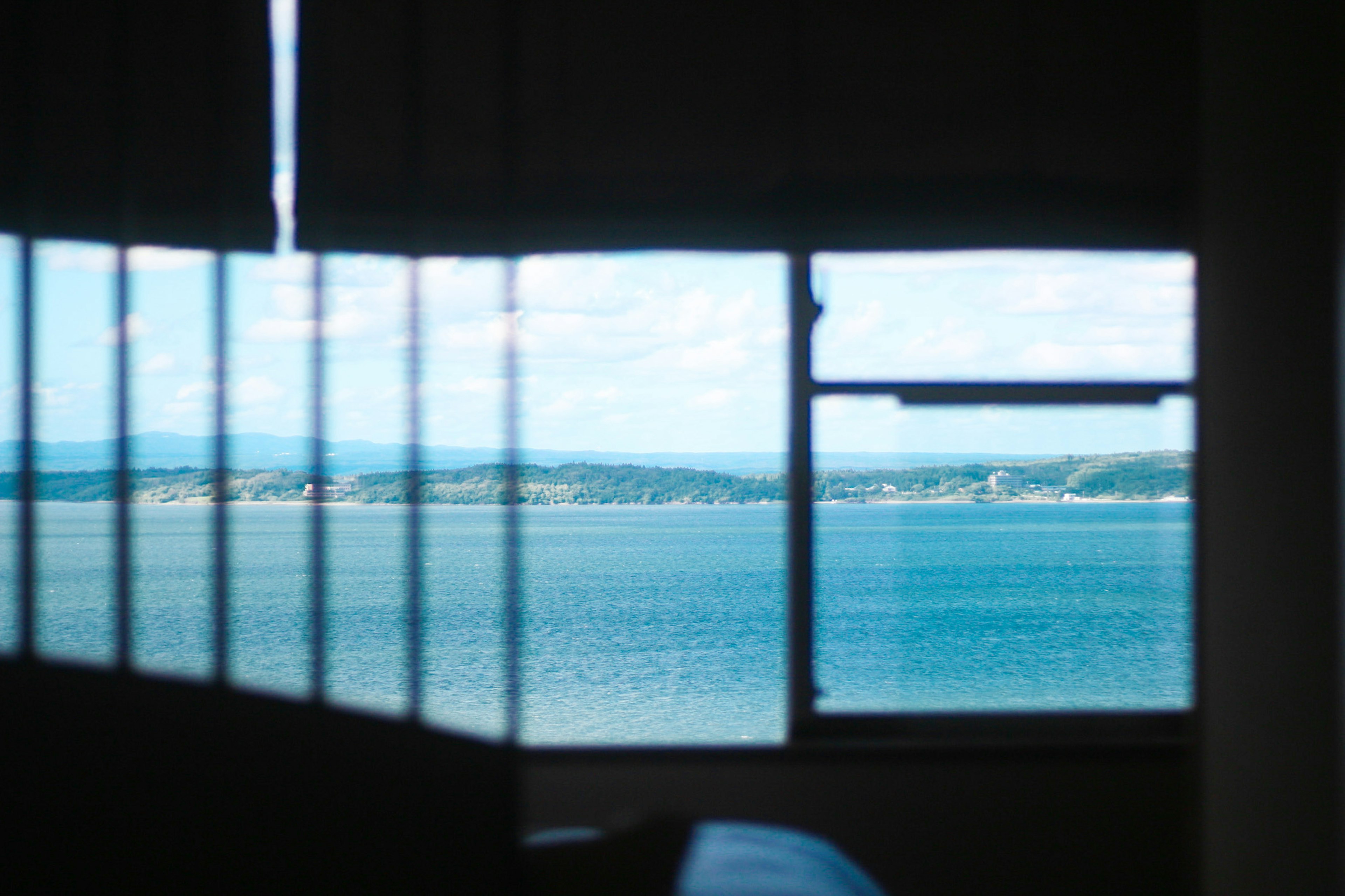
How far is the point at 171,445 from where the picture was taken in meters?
5.48

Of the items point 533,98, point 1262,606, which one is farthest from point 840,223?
point 1262,606

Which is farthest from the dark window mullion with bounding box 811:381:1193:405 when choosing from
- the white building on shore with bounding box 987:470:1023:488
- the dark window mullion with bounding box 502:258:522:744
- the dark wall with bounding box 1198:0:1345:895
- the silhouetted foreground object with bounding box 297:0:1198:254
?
the white building on shore with bounding box 987:470:1023:488

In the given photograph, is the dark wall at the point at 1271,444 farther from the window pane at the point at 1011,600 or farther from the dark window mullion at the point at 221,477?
the window pane at the point at 1011,600

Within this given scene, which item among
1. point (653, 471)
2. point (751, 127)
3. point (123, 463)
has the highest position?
point (751, 127)

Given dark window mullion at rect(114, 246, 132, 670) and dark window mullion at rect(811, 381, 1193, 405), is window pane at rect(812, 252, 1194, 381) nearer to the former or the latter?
dark window mullion at rect(811, 381, 1193, 405)

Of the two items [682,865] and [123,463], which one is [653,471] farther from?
[682,865]

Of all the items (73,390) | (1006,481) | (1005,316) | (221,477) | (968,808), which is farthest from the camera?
(1005,316)

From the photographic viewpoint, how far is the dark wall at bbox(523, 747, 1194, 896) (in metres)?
2.09

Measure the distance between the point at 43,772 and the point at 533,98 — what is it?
1794 mm

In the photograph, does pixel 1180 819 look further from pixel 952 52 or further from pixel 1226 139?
pixel 952 52

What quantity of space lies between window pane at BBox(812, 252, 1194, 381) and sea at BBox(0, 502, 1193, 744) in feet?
31.9

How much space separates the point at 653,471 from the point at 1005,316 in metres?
20.5

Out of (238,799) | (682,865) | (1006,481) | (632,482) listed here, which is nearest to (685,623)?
(632,482)

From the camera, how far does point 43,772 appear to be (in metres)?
1.09
